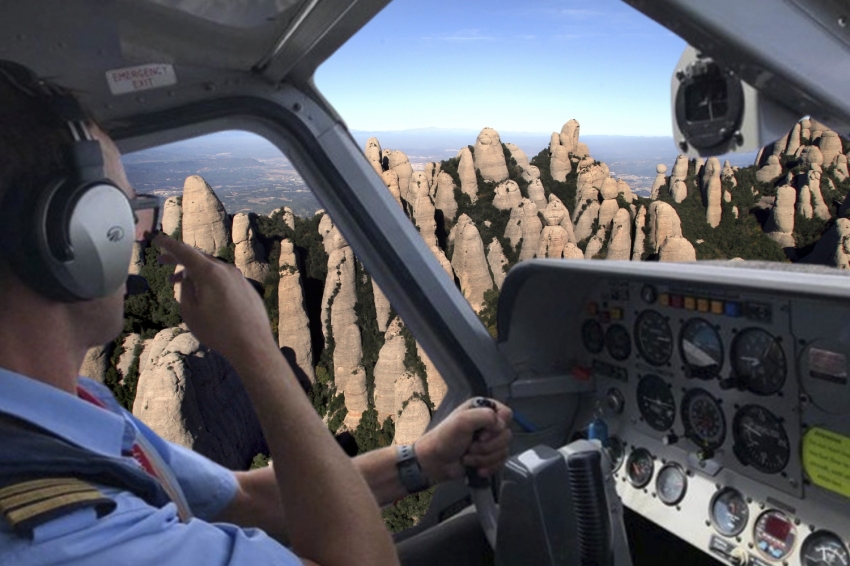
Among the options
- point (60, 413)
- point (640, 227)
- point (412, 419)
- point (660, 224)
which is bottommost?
point (412, 419)

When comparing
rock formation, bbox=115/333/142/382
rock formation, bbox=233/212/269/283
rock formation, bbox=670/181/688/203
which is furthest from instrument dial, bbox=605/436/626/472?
rock formation, bbox=670/181/688/203

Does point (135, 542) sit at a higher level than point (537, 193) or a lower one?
higher

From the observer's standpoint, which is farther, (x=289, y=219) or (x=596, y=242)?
(x=596, y=242)

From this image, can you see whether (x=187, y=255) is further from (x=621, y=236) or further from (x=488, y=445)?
(x=621, y=236)

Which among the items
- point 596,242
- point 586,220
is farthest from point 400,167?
point 596,242

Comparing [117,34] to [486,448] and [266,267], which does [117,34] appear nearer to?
[486,448]

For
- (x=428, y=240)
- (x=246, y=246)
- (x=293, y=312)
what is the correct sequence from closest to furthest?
(x=428, y=240) → (x=246, y=246) → (x=293, y=312)

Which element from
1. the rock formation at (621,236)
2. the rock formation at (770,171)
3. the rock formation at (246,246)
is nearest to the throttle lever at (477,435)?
the rock formation at (246,246)

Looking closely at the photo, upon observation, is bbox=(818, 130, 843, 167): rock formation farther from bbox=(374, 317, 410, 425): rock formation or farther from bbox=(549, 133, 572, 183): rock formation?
bbox=(374, 317, 410, 425): rock formation
